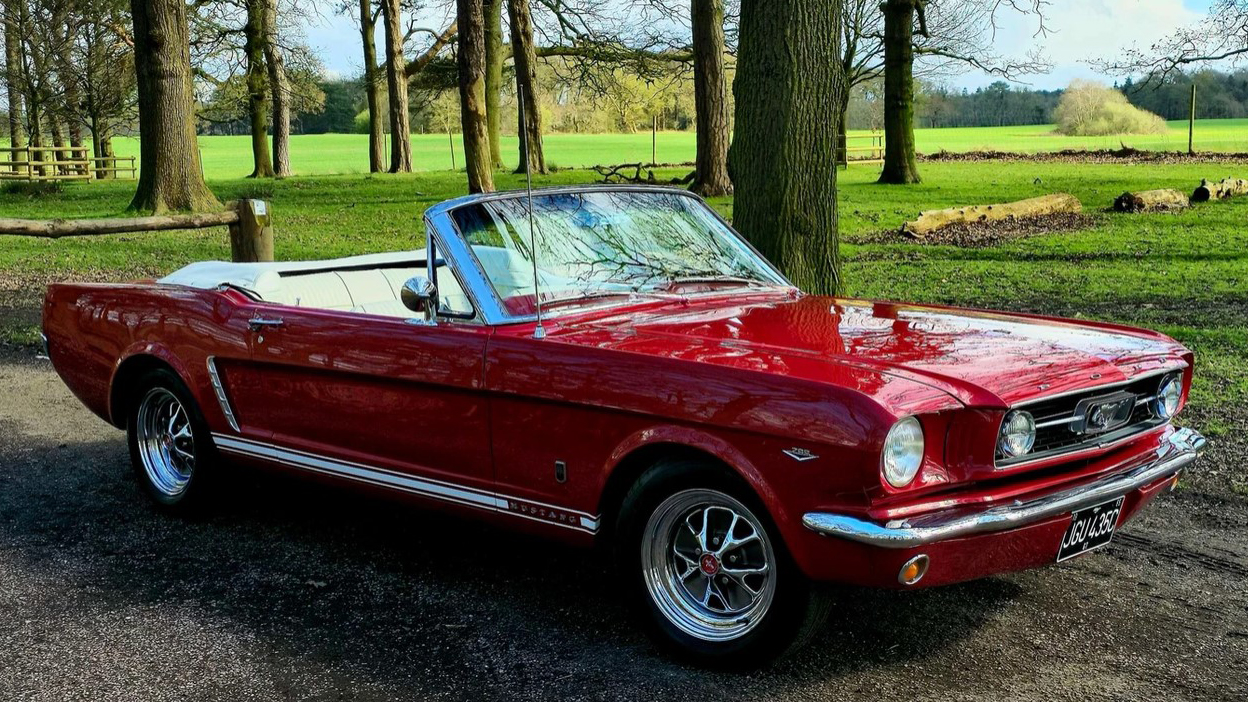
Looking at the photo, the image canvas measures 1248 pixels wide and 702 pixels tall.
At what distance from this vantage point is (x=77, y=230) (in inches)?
388

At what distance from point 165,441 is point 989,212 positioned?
14759 mm

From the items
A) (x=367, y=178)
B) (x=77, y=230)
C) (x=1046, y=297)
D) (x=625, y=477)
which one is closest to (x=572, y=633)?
(x=625, y=477)

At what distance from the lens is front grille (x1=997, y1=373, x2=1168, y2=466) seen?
11.9 feet

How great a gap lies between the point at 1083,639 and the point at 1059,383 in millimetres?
932

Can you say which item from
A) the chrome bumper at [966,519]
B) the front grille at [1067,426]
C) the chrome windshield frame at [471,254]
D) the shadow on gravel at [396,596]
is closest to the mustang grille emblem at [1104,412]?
the front grille at [1067,426]

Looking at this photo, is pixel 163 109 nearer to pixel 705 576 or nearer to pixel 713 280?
pixel 713 280

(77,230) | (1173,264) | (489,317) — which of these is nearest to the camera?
(489,317)

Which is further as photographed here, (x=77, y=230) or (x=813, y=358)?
(x=77, y=230)

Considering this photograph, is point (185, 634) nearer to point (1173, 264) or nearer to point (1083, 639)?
point (1083, 639)

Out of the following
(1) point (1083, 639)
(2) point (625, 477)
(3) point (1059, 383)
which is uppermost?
(3) point (1059, 383)

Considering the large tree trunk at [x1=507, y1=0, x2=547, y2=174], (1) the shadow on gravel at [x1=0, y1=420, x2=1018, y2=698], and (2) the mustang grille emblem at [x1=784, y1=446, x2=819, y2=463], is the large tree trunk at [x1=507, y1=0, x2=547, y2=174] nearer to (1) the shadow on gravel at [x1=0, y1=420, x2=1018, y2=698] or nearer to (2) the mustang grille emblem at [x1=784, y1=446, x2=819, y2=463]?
(1) the shadow on gravel at [x1=0, y1=420, x2=1018, y2=698]

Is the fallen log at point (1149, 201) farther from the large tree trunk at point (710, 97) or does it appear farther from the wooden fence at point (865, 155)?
the wooden fence at point (865, 155)

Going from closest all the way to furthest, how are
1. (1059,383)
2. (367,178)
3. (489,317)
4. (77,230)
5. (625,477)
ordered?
(1059,383) < (625,477) < (489,317) < (77,230) < (367,178)

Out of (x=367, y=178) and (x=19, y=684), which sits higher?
(x=367, y=178)
